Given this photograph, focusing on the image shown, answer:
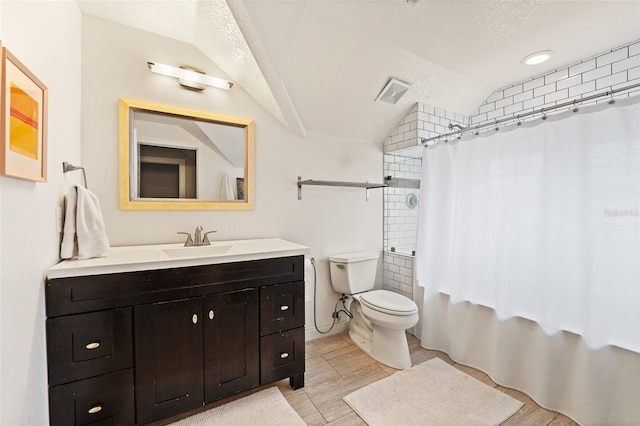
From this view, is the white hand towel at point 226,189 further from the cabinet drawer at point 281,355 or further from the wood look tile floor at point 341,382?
the wood look tile floor at point 341,382

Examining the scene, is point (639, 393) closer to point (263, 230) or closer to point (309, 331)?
point (309, 331)

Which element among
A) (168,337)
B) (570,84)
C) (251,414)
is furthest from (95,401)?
(570,84)

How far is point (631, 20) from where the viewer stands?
161 centimetres

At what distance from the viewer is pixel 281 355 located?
175cm

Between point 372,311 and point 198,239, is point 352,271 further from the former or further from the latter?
point 198,239

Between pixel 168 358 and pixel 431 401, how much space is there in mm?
1607

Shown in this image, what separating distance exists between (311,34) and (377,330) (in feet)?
7.38

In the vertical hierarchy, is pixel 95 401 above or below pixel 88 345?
below

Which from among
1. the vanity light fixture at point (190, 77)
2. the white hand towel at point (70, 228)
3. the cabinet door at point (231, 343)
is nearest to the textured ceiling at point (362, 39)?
the vanity light fixture at point (190, 77)

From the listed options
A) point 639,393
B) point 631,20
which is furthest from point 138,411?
point 631,20

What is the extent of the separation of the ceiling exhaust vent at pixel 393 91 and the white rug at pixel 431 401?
224 cm

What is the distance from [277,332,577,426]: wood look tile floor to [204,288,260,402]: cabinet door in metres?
0.35

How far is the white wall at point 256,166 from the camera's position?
1721 millimetres

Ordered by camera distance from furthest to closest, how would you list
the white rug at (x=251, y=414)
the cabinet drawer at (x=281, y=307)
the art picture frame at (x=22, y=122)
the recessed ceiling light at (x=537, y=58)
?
the recessed ceiling light at (x=537, y=58) < the cabinet drawer at (x=281, y=307) < the white rug at (x=251, y=414) < the art picture frame at (x=22, y=122)
